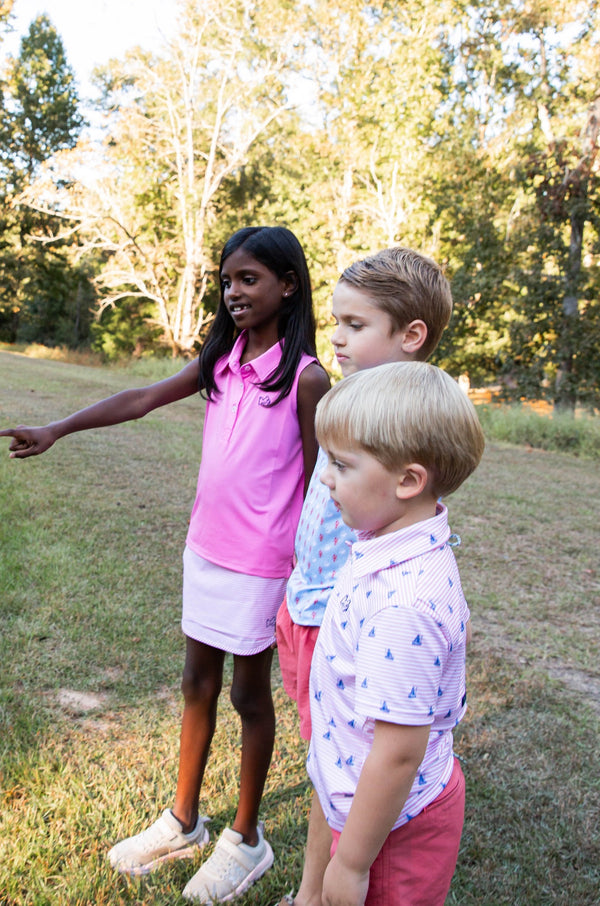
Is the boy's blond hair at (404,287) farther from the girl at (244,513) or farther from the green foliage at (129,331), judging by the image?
the green foliage at (129,331)

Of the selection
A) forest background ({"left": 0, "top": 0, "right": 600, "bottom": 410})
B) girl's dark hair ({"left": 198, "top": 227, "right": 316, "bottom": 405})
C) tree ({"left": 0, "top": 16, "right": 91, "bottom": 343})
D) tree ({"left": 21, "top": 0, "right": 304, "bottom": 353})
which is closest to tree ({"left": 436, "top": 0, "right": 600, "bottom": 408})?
forest background ({"left": 0, "top": 0, "right": 600, "bottom": 410})

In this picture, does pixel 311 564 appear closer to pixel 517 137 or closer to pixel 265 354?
pixel 265 354

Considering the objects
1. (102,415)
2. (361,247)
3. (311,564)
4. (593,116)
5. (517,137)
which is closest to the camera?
(311,564)

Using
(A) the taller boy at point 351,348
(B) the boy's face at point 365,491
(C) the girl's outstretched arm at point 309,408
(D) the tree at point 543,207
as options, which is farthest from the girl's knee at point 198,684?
(D) the tree at point 543,207

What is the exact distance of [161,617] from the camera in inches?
149

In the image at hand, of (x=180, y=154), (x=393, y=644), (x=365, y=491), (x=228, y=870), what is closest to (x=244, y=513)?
(x=365, y=491)

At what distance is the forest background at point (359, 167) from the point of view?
47.1 feet

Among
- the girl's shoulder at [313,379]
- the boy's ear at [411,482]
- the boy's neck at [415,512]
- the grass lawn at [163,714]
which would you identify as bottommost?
the grass lawn at [163,714]

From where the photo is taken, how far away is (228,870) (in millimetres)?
1953

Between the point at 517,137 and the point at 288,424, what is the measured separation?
18492 millimetres

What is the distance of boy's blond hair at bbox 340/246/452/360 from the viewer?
5.22 feet

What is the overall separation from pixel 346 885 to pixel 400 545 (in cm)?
52

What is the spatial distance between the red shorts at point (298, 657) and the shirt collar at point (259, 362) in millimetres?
587

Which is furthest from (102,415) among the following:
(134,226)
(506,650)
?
(134,226)
